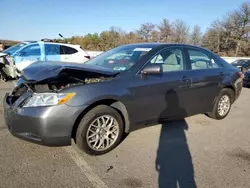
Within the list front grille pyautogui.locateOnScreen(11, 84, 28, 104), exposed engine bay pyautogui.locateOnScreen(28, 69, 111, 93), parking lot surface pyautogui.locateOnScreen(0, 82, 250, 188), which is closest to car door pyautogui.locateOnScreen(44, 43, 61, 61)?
parking lot surface pyautogui.locateOnScreen(0, 82, 250, 188)

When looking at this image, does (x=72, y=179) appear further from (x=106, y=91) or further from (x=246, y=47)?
(x=246, y=47)

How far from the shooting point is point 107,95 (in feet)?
10.5

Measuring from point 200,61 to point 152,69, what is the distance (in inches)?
62.1

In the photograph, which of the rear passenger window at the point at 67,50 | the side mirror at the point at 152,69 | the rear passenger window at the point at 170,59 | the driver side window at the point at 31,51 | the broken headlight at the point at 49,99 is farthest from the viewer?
the rear passenger window at the point at 67,50

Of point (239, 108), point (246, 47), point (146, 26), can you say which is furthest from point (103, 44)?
point (239, 108)

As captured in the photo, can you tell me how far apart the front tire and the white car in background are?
22.4ft

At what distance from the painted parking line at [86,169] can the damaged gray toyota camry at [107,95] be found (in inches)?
6.6

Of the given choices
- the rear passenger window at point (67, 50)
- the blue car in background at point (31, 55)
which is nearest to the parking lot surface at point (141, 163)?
the blue car in background at point (31, 55)

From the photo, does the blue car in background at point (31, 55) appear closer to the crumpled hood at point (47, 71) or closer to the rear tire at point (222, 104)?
the crumpled hood at point (47, 71)

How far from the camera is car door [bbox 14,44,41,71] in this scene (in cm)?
923

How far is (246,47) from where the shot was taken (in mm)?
41719

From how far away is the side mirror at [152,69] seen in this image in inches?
136

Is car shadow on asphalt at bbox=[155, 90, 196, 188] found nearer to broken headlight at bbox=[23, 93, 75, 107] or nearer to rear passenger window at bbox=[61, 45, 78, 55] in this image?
broken headlight at bbox=[23, 93, 75, 107]

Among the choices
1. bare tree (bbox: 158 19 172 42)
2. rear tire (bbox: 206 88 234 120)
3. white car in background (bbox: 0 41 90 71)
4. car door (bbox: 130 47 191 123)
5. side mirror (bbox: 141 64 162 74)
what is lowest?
rear tire (bbox: 206 88 234 120)
